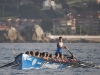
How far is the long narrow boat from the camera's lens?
1836 inches

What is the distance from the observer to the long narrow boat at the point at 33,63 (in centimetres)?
4662

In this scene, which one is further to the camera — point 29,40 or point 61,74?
point 29,40

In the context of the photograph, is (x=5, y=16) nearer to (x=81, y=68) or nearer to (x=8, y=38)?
→ (x=8, y=38)

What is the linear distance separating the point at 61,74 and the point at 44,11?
509 ft

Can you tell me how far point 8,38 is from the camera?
15788cm

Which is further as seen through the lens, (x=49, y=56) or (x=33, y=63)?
(x=49, y=56)

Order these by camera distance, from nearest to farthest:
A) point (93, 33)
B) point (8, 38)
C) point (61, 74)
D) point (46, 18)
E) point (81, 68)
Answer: point (61, 74)
point (81, 68)
point (8, 38)
point (93, 33)
point (46, 18)

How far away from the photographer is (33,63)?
155ft

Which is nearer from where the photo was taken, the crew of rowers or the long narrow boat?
the long narrow boat

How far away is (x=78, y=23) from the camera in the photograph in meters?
192

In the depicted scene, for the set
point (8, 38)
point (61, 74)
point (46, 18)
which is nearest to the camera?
point (61, 74)

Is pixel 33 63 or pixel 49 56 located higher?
pixel 49 56

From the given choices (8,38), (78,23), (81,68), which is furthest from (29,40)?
(81,68)

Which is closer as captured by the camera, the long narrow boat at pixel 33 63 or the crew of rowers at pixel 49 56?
the long narrow boat at pixel 33 63
